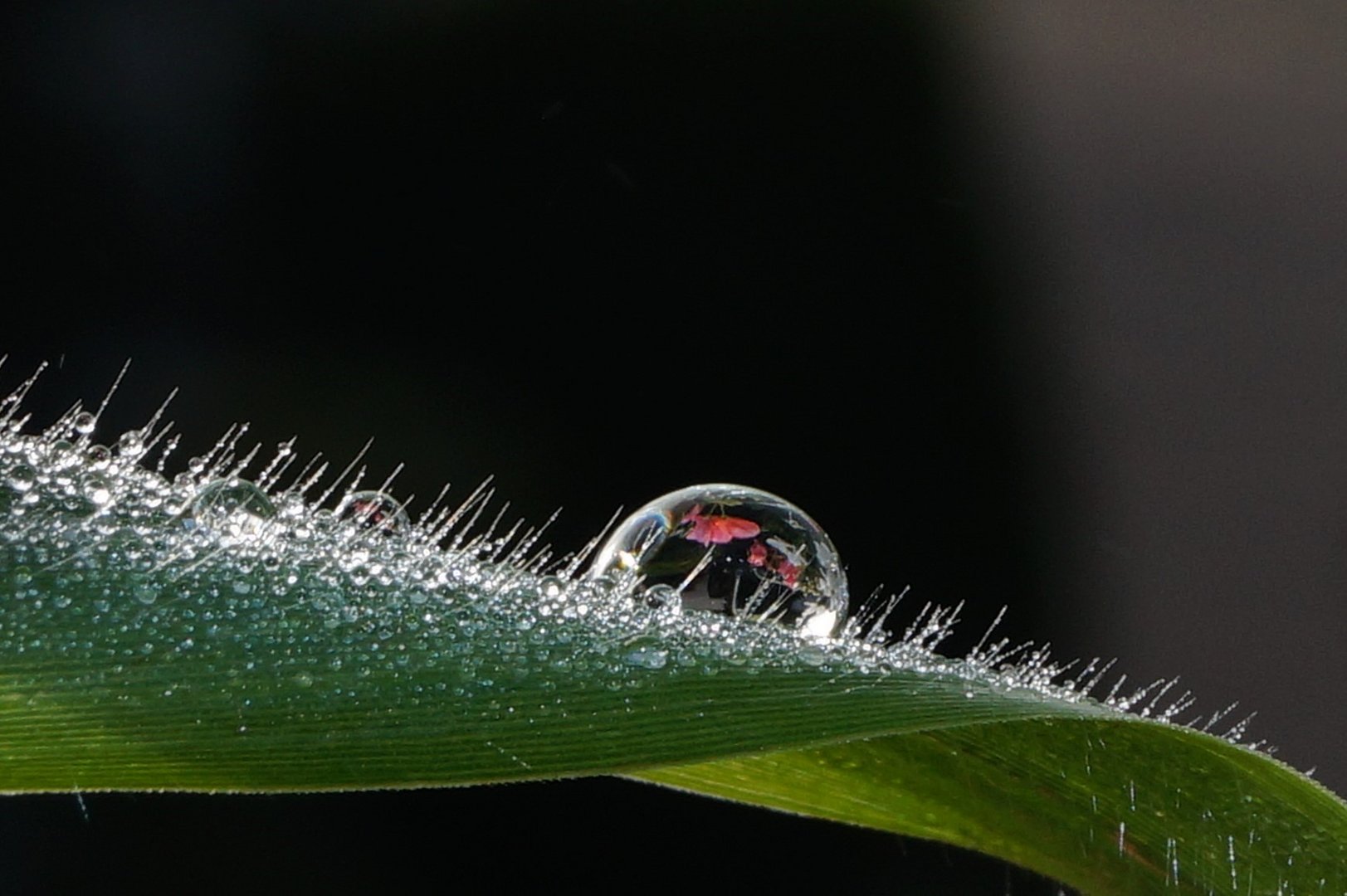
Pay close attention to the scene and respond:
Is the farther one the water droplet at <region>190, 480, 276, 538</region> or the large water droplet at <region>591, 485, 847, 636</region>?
the large water droplet at <region>591, 485, 847, 636</region>

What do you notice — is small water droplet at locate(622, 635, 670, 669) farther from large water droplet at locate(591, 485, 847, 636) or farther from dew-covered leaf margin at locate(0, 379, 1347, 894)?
large water droplet at locate(591, 485, 847, 636)

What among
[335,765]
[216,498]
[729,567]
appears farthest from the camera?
[729,567]

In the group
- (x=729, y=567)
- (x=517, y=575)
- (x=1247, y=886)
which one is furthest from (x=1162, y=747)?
(x=729, y=567)

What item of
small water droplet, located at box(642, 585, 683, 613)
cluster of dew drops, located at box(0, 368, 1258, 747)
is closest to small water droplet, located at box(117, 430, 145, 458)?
cluster of dew drops, located at box(0, 368, 1258, 747)

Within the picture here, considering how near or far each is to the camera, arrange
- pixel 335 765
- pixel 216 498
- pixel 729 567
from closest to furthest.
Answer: pixel 335 765, pixel 216 498, pixel 729 567

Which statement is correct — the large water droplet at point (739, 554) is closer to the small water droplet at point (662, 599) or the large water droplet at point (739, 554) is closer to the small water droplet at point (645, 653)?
the small water droplet at point (662, 599)

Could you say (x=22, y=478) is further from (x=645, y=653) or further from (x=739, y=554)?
(x=739, y=554)

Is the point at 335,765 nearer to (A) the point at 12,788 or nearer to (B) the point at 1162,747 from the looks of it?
(A) the point at 12,788

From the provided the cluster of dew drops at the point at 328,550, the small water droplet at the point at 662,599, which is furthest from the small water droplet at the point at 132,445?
the small water droplet at the point at 662,599
